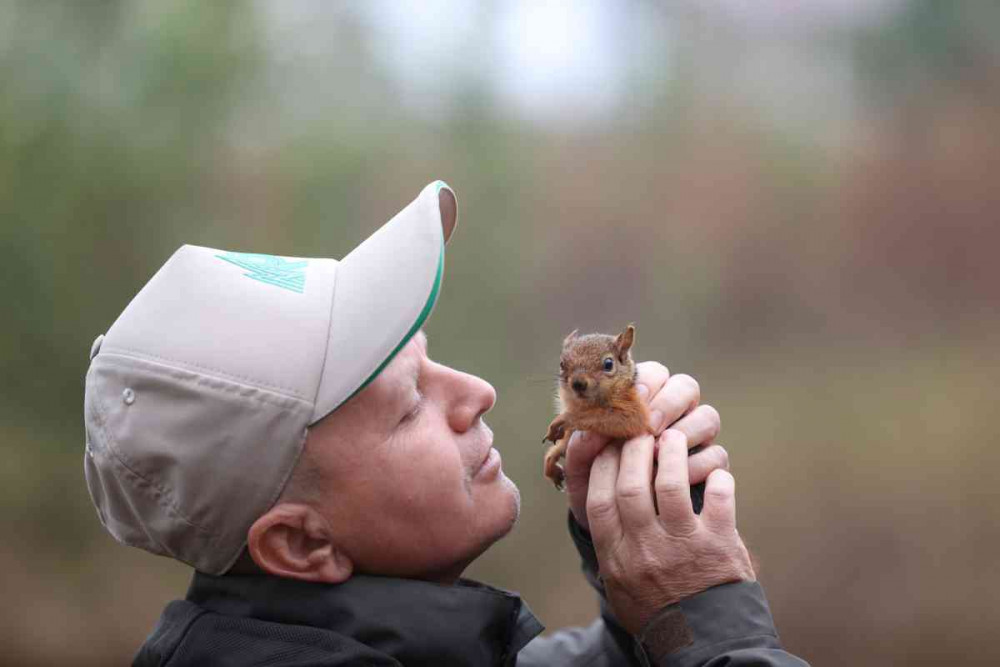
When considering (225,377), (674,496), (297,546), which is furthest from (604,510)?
(225,377)

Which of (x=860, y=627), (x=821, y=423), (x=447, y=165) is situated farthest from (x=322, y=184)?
(x=860, y=627)

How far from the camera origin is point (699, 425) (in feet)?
4.73

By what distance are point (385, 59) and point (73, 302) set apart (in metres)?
1.61

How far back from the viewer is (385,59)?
11.7 feet

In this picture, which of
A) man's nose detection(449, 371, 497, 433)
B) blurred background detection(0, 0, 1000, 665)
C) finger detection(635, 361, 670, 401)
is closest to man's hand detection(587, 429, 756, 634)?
finger detection(635, 361, 670, 401)

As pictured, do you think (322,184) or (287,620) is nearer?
(287,620)

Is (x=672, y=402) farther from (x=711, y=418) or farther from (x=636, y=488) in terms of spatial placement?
(x=636, y=488)

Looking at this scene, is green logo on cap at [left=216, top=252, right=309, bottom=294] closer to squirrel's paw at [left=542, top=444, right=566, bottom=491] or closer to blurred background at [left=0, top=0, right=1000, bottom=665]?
squirrel's paw at [left=542, top=444, right=566, bottom=491]

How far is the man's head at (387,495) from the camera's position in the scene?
1227 millimetres

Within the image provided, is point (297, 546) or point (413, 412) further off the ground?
point (413, 412)

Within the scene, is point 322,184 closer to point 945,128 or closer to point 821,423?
point 821,423

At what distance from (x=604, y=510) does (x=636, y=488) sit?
68 millimetres

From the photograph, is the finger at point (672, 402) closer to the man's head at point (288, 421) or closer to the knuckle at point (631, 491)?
the knuckle at point (631, 491)

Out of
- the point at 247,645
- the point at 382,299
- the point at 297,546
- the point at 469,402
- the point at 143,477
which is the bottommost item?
the point at 247,645
